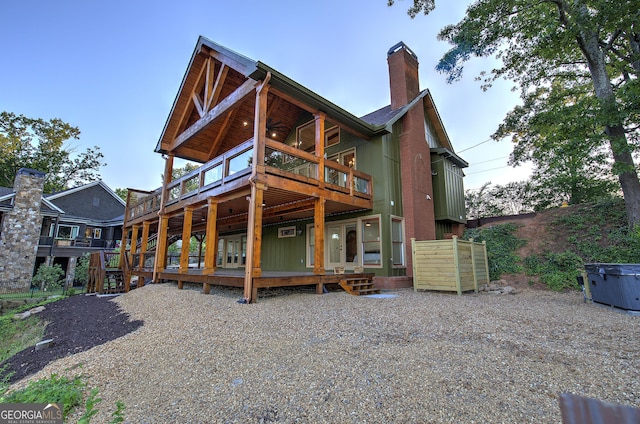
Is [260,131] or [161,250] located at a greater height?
[260,131]

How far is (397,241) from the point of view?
10.2m

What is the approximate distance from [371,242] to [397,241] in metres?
0.94

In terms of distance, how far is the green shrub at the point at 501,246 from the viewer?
1066 cm

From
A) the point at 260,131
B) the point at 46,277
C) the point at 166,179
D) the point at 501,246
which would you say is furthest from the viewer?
the point at 46,277

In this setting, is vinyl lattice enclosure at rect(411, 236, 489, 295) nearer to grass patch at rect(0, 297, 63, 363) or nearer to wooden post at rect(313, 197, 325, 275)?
wooden post at rect(313, 197, 325, 275)

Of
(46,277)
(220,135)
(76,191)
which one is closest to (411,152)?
(220,135)

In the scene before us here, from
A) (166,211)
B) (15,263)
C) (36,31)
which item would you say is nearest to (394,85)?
(166,211)

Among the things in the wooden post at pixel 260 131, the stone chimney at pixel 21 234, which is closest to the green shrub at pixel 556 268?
the wooden post at pixel 260 131

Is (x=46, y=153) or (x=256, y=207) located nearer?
(x=256, y=207)

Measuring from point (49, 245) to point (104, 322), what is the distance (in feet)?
57.2

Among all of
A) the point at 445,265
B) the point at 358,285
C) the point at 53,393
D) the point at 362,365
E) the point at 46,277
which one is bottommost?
the point at 53,393

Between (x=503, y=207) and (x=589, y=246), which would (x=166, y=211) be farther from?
(x=503, y=207)

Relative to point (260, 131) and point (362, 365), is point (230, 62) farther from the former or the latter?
point (362, 365)

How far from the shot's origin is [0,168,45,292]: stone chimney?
1459 cm
